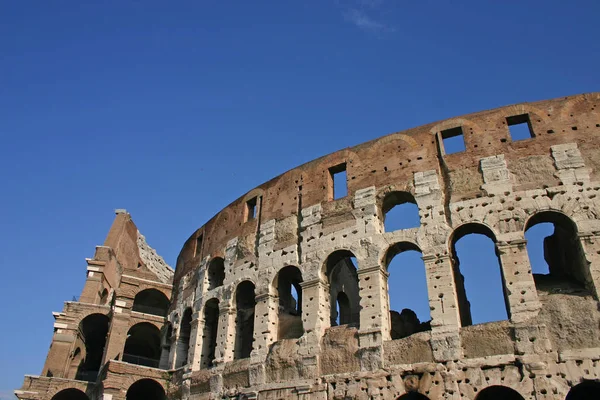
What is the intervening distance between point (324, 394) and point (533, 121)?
8.35 m

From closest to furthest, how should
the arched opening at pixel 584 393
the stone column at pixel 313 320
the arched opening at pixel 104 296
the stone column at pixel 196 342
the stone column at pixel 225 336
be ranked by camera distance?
the arched opening at pixel 584 393 < the stone column at pixel 313 320 < the stone column at pixel 225 336 < the stone column at pixel 196 342 < the arched opening at pixel 104 296

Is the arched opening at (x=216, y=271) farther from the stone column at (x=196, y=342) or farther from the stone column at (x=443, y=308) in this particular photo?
the stone column at (x=443, y=308)

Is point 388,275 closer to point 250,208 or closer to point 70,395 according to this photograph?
point 250,208

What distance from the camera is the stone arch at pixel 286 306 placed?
1413 centimetres

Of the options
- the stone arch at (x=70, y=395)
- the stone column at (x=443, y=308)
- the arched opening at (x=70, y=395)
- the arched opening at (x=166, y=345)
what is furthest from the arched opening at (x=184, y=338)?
the stone column at (x=443, y=308)

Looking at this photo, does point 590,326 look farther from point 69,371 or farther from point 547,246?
point 69,371

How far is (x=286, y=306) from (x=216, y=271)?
3.74 m

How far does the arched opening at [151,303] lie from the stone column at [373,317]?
13.5m

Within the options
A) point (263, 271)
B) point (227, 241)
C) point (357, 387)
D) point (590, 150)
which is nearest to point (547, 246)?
point (590, 150)

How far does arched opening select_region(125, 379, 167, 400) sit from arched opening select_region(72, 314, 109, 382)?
11.8ft

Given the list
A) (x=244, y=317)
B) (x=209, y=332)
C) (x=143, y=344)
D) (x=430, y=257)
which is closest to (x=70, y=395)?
(x=143, y=344)

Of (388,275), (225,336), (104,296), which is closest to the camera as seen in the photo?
(388,275)

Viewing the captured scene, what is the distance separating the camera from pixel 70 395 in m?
19.8

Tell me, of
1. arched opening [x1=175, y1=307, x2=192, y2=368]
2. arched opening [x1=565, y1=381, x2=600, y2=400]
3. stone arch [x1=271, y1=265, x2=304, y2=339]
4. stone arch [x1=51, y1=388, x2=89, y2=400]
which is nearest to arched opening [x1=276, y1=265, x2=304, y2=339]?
stone arch [x1=271, y1=265, x2=304, y2=339]
